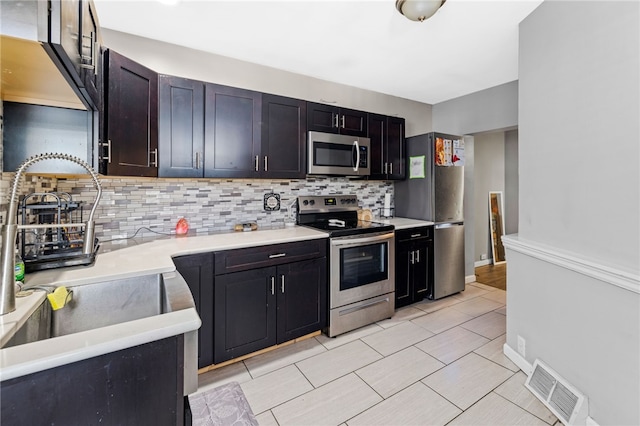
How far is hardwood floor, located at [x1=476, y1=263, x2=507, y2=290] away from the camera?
4053mm

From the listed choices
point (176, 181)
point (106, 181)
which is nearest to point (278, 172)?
point (176, 181)

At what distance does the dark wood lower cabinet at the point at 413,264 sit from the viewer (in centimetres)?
314

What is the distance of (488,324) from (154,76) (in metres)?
3.61

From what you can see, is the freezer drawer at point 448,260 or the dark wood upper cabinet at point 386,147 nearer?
the dark wood upper cabinet at point 386,147

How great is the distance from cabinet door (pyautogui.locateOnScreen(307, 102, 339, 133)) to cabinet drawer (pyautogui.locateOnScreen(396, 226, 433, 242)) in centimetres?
129

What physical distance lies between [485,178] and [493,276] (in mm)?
1642

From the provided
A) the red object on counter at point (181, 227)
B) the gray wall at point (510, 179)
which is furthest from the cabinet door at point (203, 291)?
the gray wall at point (510, 179)

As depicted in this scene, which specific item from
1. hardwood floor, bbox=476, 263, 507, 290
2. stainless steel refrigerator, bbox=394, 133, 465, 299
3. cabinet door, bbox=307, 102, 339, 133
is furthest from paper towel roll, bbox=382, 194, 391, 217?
hardwood floor, bbox=476, 263, 507, 290

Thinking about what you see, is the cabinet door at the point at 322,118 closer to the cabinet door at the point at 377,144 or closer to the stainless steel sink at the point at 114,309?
the cabinet door at the point at 377,144

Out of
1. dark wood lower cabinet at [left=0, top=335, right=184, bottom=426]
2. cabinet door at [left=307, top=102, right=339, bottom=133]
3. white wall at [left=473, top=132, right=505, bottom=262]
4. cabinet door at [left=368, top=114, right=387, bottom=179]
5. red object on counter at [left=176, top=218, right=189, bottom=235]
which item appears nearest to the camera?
dark wood lower cabinet at [left=0, top=335, right=184, bottom=426]

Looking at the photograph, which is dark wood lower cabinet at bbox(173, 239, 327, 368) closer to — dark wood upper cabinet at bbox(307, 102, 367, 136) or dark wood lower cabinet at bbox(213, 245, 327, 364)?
dark wood lower cabinet at bbox(213, 245, 327, 364)

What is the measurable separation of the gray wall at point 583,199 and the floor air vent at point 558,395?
43 mm

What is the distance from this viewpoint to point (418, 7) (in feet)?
5.96

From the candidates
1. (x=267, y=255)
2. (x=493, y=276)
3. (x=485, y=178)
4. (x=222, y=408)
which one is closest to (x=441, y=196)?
(x=493, y=276)
